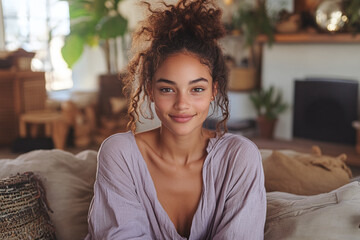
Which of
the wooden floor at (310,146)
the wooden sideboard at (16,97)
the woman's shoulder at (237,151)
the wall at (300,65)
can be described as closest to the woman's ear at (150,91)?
the woman's shoulder at (237,151)

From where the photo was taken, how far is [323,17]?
179 inches

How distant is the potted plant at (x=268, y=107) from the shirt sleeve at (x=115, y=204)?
155 inches

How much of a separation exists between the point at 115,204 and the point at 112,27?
3.91 m

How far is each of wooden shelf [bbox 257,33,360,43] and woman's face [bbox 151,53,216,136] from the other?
11.5 ft

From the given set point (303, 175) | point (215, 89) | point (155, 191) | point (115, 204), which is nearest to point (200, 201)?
point (155, 191)

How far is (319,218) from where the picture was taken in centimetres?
129

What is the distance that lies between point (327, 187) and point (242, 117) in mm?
4045

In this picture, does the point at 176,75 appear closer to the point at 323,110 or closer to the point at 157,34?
the point at 157,34

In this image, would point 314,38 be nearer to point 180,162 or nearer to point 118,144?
point 180,162

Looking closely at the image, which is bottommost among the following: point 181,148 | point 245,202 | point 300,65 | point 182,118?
point 245,202

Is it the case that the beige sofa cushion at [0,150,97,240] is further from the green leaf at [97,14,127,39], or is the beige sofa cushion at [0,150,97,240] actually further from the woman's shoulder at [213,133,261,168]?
the green leaf at [97,14,127,39]

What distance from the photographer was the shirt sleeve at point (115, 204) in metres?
1.33

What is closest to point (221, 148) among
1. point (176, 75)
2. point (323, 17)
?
point (176, 75)

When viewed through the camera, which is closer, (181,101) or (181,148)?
(181,101)
